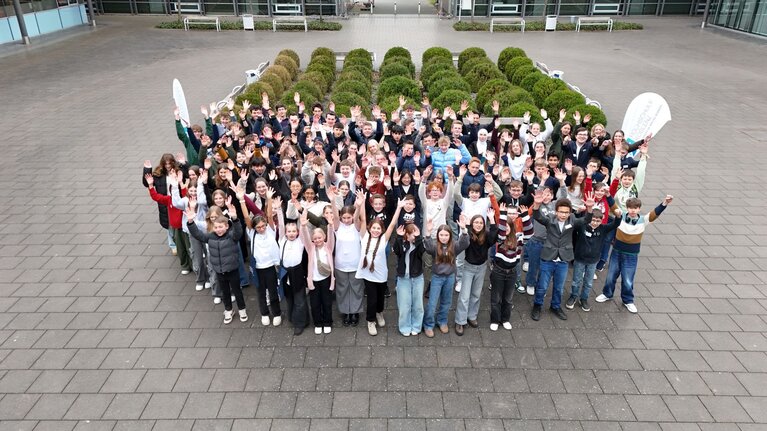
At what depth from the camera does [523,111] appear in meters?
11.3

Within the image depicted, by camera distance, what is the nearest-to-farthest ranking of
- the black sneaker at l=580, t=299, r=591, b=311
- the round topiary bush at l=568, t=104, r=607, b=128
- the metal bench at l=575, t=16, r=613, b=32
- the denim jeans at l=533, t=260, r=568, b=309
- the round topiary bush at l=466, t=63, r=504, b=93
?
the denim jeans at l=533, t=260, r=568, b=309 → the black sneaker at l=580, t=299, r=591, b=311 → the round topiary bush at l=568, t=104, r=607, b=128 → the round topiary bush at l=466, t=63, r=504, b=93 → the metal bench at l=575, t=16, r=613, b=32

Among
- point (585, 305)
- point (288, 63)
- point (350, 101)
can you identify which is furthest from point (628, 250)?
point (288, 63)

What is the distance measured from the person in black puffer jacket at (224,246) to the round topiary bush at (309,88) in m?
7.70

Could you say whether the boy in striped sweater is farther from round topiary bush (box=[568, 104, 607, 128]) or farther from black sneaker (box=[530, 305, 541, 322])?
round topiary bush (box=[568, 104, 607, 128])

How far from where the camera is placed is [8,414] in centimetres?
498

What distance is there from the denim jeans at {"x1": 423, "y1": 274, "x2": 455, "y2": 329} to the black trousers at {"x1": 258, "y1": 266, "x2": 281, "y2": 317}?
5.83ft

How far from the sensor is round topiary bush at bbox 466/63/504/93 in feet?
49.3

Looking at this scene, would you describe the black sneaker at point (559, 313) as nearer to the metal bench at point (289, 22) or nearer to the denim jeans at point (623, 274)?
the denim jeans at point (623, 274)

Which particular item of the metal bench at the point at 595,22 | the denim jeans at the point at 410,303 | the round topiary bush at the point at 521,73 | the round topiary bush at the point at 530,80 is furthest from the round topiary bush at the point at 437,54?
the metal bench at the point at 595,22

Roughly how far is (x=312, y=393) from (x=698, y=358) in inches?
165

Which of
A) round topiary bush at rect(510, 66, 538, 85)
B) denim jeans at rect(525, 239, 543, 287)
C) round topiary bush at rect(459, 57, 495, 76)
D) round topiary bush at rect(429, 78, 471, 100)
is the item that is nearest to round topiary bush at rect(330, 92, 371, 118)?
round topiary bush at rect(429, 78, 471, 100)

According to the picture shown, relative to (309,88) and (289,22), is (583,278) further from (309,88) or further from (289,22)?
(289,22)

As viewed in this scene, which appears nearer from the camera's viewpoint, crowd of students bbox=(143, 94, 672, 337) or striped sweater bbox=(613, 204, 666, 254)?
crowd of students bbox=(143, 94, 672, 337)

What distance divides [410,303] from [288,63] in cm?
1294
